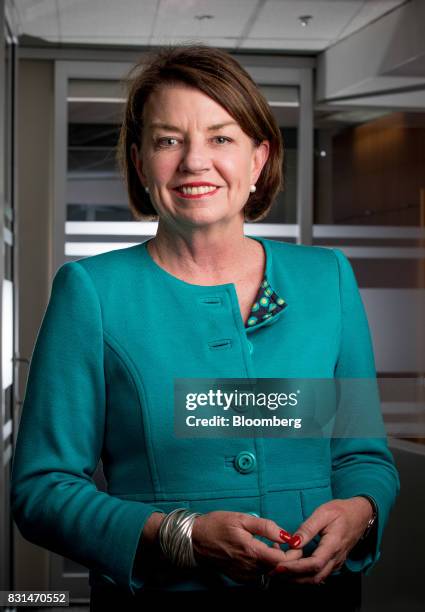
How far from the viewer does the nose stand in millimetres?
784

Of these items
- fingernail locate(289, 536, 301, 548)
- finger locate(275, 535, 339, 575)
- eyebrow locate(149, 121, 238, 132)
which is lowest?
finger locate(275, 535, 339, 575)

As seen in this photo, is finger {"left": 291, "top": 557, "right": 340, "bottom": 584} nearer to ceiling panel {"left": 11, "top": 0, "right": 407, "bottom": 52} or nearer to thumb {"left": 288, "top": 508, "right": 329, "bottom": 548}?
thumb {"left": 288, "top": 508, "right": 329, "bottom": 548}

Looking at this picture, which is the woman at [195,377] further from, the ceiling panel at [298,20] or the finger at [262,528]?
the ceiling panel at [298,20]

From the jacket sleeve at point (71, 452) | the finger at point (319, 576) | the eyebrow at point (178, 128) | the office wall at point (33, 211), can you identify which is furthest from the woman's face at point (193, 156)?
the office wall at point (33, 211)

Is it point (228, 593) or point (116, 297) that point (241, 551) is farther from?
point (116, 297)

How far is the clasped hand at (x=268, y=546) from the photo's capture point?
27.3 inches

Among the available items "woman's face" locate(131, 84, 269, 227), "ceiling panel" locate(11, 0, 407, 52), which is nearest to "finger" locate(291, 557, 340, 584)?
"woman's face" locate(131, 84, 269, 227)

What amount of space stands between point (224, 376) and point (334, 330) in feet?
0.40

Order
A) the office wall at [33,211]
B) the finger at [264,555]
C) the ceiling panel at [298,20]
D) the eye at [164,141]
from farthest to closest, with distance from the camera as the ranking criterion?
Result: the office wall at [33,211] < the ceiling panel at [298,20] < the eye at [164,141] < the finger at [264,555]

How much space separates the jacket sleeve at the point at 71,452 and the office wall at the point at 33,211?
79.7 inches

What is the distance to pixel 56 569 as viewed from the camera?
9.11 feet

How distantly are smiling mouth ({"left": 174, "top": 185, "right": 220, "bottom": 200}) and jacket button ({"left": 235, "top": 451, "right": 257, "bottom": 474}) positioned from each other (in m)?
0.24

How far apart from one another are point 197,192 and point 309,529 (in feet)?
1.06

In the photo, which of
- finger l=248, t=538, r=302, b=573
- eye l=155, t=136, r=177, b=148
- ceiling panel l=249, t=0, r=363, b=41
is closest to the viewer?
finger l=248, t=538, r=302, b=573
